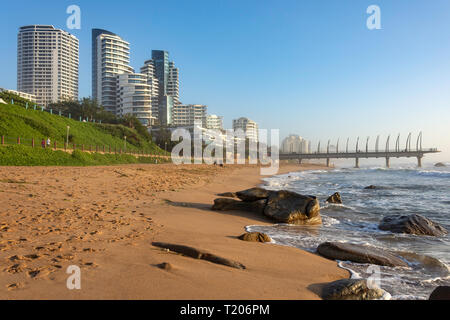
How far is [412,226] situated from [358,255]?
4.38 meters

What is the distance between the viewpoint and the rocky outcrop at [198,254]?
15.4 feet

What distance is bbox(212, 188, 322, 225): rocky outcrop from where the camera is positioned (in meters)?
9.52

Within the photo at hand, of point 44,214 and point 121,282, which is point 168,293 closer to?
point 121,282

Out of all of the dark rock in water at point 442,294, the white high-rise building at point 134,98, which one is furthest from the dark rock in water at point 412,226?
the white high-rise building at point 134,98

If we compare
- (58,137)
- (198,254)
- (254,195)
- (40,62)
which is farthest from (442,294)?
(40,62)

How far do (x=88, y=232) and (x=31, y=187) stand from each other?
6854mm

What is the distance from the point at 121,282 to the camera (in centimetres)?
365

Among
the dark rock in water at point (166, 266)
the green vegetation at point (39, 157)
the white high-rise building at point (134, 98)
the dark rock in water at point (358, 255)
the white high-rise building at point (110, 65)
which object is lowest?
the dark rock in water at point (358, 255)

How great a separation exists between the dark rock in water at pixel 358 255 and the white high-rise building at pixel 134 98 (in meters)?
132

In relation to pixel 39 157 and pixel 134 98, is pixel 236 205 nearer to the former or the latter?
pixel 39 157

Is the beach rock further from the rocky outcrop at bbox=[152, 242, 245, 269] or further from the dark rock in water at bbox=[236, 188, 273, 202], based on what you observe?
the rocky outcrop at bbox=[152, 242, 245, 269]

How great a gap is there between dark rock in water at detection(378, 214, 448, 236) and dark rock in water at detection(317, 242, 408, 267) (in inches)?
125

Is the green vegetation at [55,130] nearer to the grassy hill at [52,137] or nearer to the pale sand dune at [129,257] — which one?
the grassy hill at [52,137]
